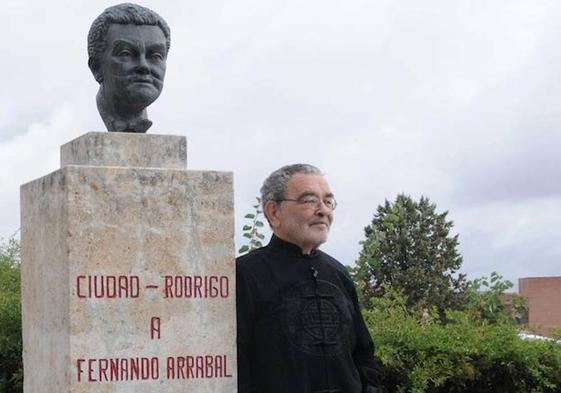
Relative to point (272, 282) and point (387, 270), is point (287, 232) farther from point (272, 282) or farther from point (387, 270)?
point (387, 270)

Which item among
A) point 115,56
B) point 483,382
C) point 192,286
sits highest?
point 115,56

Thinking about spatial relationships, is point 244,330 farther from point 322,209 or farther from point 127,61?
point 127,61

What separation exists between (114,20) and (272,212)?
3.82ft

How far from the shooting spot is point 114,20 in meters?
5.00

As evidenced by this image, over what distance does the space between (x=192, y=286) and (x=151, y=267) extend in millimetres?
217

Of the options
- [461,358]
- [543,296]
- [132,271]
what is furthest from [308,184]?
[543,296]

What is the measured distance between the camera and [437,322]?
748 cm

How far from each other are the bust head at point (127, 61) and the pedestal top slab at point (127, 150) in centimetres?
16

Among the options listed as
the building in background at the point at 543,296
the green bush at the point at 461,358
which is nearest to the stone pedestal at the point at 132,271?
the green bush at the point at 461,358

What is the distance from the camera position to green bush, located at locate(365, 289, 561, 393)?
21.2 ft

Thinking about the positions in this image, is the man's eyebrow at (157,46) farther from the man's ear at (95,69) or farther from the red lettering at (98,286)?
the red lettering at (98,286)

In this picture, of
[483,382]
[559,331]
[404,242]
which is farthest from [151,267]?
[404,242]

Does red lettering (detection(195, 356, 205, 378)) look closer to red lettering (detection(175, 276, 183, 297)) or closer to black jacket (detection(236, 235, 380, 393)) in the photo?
black jacket (detection(236, 235, 380, 393))

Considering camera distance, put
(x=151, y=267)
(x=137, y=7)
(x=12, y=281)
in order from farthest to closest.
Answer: (x=12, y=281), (x=137, y=7), (x=151, y=267)
